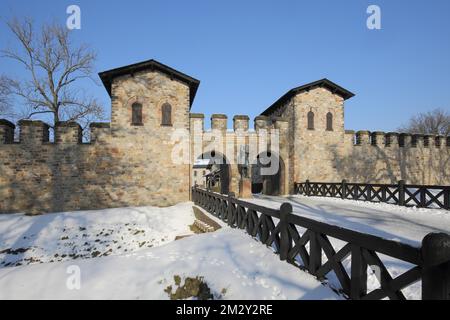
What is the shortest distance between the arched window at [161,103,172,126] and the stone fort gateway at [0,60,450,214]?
57 mm

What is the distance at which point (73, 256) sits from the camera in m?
8.98

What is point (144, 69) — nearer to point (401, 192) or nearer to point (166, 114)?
point (166, 114)

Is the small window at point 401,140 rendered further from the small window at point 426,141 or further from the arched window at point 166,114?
the arched window at point 166,114

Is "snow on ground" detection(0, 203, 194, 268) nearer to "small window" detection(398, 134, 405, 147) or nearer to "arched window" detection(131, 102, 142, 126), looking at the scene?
"arched window" detection(131, 102, 142, 126)

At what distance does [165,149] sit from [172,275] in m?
10.6

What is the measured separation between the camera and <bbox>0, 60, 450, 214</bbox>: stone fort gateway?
12.4 meters

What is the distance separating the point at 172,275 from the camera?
13.7ft

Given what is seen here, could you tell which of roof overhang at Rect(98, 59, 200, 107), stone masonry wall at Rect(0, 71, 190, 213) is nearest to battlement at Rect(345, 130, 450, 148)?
roof overhang at Rect(98, 59, 200, 107)

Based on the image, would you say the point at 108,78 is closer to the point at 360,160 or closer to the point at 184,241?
the point at 184,241

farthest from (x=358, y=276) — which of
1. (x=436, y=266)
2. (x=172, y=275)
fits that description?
(x=172, y=275)

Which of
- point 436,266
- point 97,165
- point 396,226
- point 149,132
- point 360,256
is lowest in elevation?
point 396,226

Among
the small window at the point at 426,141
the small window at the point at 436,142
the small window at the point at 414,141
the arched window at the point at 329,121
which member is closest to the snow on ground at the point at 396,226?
the arched window at the point at 329,121
